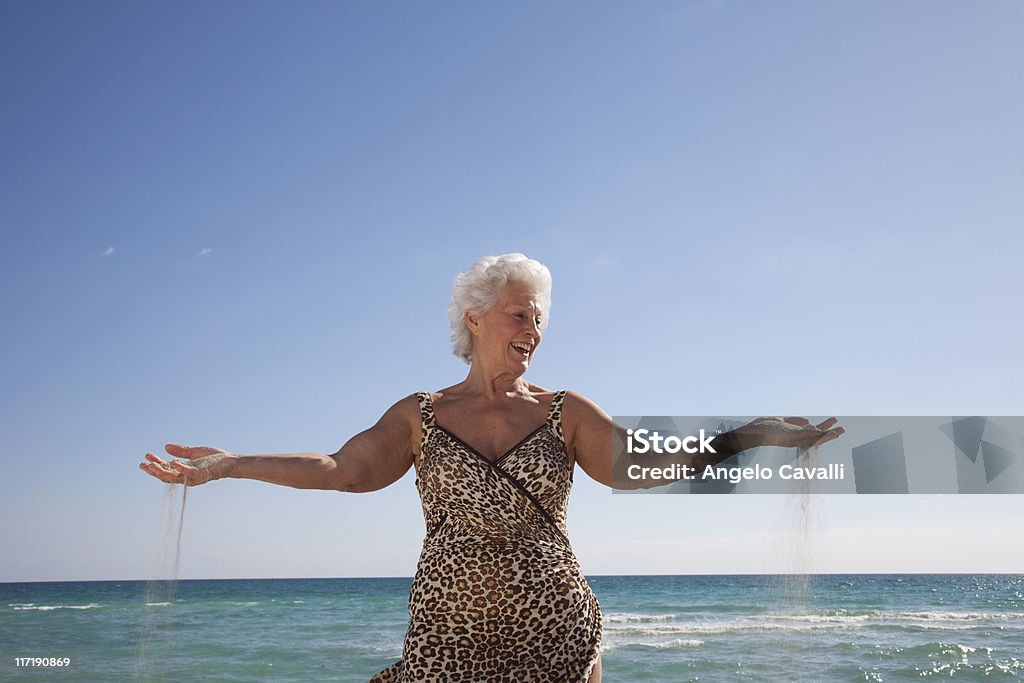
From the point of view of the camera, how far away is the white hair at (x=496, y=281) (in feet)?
9.92

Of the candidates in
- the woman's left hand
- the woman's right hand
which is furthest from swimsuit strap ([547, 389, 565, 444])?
the woman's right hand

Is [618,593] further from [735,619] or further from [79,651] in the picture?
[79,651]

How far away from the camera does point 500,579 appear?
9.12 ft

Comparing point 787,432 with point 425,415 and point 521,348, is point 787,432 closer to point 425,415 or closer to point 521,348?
point 521,348

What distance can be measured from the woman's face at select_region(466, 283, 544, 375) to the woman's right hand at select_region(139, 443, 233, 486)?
91cm

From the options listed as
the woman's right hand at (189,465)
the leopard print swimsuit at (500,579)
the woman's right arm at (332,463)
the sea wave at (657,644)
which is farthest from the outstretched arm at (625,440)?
the sea wave at (657,644)

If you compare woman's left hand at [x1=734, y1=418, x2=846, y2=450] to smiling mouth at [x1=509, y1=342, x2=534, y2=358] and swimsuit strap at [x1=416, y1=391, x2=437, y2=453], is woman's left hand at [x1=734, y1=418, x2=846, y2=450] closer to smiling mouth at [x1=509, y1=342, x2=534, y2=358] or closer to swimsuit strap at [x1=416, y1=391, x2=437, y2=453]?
smiling mouth at [x1=509, y1=342, x2=534, y2=358]

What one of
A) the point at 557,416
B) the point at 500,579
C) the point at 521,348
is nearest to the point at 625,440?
the point at 557,416

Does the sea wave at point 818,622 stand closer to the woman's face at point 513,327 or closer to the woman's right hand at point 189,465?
the woman's face at point 513,327

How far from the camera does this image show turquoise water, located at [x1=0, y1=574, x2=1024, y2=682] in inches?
568

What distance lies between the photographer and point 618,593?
37000mm

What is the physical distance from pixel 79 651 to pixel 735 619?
47.5 feet

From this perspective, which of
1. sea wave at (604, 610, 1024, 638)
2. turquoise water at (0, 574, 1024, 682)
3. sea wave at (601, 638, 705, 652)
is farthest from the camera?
sea wave at (604, 610, 1024, 638)

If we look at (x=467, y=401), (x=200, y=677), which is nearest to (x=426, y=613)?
(x=467, y=401)
